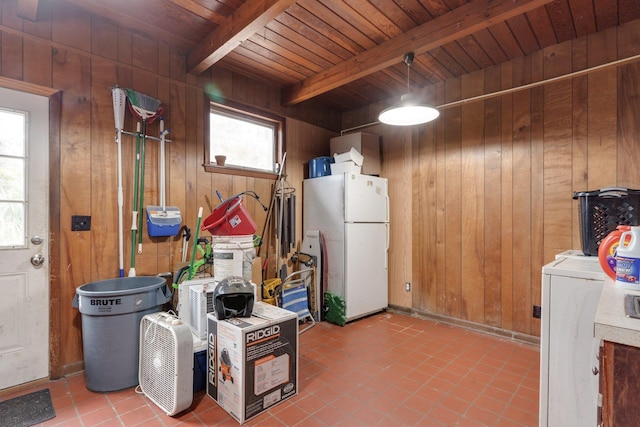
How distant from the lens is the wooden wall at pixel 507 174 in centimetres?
262

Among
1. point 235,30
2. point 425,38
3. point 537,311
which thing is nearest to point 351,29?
point 425,38

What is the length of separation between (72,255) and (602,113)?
4436 mm

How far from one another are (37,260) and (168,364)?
129 cm

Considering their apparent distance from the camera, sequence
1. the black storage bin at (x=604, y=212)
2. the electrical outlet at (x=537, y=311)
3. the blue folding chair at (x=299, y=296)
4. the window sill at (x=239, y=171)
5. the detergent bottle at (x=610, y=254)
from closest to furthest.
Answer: the detergent bottle at (x=610, y=254)
the black storage bin at (x=604, y=212)
the electrical outlet at (x=537, y=311)
the window sill at (x=239, y=171)
the blue folding chair at (x=299, y=296)

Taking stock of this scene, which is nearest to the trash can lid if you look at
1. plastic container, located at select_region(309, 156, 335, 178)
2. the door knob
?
the door knob

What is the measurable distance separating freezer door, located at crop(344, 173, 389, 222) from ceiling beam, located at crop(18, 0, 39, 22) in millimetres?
2780

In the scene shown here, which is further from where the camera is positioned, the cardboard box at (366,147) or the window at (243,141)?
the cardboard box at (366,147)

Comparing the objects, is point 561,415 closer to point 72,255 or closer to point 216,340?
point 216,340

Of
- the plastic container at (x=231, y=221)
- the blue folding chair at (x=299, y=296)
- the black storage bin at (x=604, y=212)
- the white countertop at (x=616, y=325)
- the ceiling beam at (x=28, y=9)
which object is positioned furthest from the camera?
the blue folding chair at (x=299, y=296)

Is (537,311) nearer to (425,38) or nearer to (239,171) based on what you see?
(425,38)

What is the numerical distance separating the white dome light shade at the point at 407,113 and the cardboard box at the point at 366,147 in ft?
3.48

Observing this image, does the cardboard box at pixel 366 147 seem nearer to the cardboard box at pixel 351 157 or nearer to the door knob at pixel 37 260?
the cardboard box at pixel 351 157

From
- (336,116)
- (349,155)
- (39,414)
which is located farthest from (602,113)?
(39,414)

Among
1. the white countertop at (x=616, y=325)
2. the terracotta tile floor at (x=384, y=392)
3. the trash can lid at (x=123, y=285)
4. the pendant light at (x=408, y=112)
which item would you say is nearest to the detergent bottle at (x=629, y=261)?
the white countertop at (x=616, y=325)
